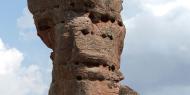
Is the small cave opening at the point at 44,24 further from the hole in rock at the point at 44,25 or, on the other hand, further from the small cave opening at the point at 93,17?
the small cave opening at the point at 93,17

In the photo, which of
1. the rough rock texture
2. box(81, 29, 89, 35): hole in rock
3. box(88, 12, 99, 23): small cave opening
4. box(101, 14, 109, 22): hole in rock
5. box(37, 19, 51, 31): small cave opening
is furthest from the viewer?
box(37, 19, 51, 31): small cave opening

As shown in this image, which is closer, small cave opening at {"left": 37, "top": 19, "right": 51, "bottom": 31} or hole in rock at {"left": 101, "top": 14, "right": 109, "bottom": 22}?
hole in rock at {"left": 101, "top": 14, "right": 109, "bottom": 22}

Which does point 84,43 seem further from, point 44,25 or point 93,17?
point 44,25

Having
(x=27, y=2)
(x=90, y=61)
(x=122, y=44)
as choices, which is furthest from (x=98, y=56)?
(x=27, y=2)

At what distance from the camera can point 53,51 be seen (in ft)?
61.1

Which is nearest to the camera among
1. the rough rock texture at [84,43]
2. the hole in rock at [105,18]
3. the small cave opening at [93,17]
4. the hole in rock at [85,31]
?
the rough rock texture at [84,43]

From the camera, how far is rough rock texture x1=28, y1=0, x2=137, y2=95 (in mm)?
17203

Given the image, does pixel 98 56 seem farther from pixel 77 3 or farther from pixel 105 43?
pixel 77 3

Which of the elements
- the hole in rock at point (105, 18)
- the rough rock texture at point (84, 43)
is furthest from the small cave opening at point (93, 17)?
the hole in rock at point (105, 18)

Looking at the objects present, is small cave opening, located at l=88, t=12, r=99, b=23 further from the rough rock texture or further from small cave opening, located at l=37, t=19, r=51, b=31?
small cave opening, located at l=37, t=19, r=51, b=31

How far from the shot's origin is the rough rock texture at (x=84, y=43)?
56.4 ft

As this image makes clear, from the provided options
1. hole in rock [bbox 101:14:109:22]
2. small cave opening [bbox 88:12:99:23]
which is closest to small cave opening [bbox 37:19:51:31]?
small cave opening [bbox 88:12:99:23]

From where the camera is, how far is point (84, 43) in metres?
17.4

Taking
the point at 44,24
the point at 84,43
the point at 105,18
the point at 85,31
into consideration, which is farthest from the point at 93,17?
the point at 44,24
